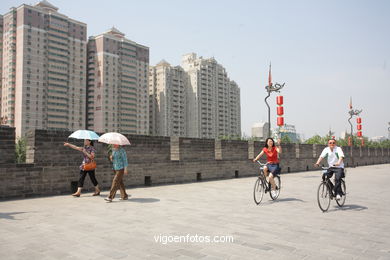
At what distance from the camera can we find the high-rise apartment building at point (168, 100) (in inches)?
6225

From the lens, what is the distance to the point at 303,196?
993 cm

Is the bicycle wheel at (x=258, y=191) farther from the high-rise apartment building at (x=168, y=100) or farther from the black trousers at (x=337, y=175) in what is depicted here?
the high-rise apartment building at (x=168, y=100)

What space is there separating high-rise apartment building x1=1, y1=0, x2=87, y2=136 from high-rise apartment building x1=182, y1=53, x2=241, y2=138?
56.6 m

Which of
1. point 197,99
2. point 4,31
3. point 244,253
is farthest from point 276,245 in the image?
point 197,99

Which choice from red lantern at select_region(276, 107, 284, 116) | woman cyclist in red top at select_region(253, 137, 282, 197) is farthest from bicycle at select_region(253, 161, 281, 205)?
red lantern at select_region(276, 107, 284, 116)

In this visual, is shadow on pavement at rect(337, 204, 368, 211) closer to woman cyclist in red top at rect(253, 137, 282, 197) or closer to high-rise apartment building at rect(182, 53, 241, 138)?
woman cyclist in red top at rect(253, 137, 282, 197)

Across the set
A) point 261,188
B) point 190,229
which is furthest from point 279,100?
point 190,229

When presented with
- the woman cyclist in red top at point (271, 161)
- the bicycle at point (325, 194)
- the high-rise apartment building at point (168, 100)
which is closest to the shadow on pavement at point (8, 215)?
the woman cyclist in red top at point (271, 161)

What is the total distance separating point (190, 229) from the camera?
5449mm

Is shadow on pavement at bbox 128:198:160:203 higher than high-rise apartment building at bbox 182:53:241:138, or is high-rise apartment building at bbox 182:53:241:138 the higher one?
high-rise apartment building at bbox 182:53:241:138

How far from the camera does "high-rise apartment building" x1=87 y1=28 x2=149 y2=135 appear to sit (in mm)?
132125

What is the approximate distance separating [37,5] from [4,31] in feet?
51.5

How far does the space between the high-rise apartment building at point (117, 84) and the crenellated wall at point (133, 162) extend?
118940 millimetres

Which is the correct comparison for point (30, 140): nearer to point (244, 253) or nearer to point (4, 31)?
point (244, 253)
